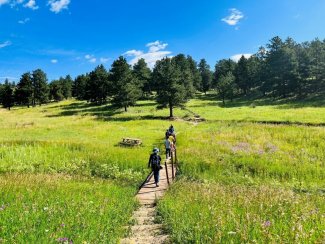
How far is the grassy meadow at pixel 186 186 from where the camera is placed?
24.4 ft

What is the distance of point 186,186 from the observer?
15914 mm

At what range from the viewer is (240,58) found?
120562mm

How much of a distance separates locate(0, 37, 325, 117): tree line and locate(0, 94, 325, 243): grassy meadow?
923 inches

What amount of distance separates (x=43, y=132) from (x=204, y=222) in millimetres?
42659

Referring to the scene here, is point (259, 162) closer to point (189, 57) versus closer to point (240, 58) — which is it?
point (240, 58)

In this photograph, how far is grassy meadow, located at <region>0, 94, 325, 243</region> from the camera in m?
7.43

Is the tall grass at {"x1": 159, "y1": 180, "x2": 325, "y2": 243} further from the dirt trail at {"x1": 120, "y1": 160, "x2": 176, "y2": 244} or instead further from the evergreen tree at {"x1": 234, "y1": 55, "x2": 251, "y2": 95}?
the evergreen tree at {"x1": 234, "y1": 55, "x2": 251, "y2": 95}

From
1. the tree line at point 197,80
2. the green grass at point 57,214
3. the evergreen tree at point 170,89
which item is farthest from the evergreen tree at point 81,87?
the green grass at point 57,214

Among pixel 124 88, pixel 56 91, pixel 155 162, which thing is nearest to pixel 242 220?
pixel 155 162

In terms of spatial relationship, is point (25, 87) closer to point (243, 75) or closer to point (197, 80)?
point (197, 80)

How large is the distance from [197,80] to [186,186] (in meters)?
117

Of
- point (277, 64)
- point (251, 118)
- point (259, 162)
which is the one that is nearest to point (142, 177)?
point (259, 162)

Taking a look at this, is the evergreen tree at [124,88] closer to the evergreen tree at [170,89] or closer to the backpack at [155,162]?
the evergreen tree at [170,89]

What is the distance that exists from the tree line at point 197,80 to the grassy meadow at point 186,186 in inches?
923
